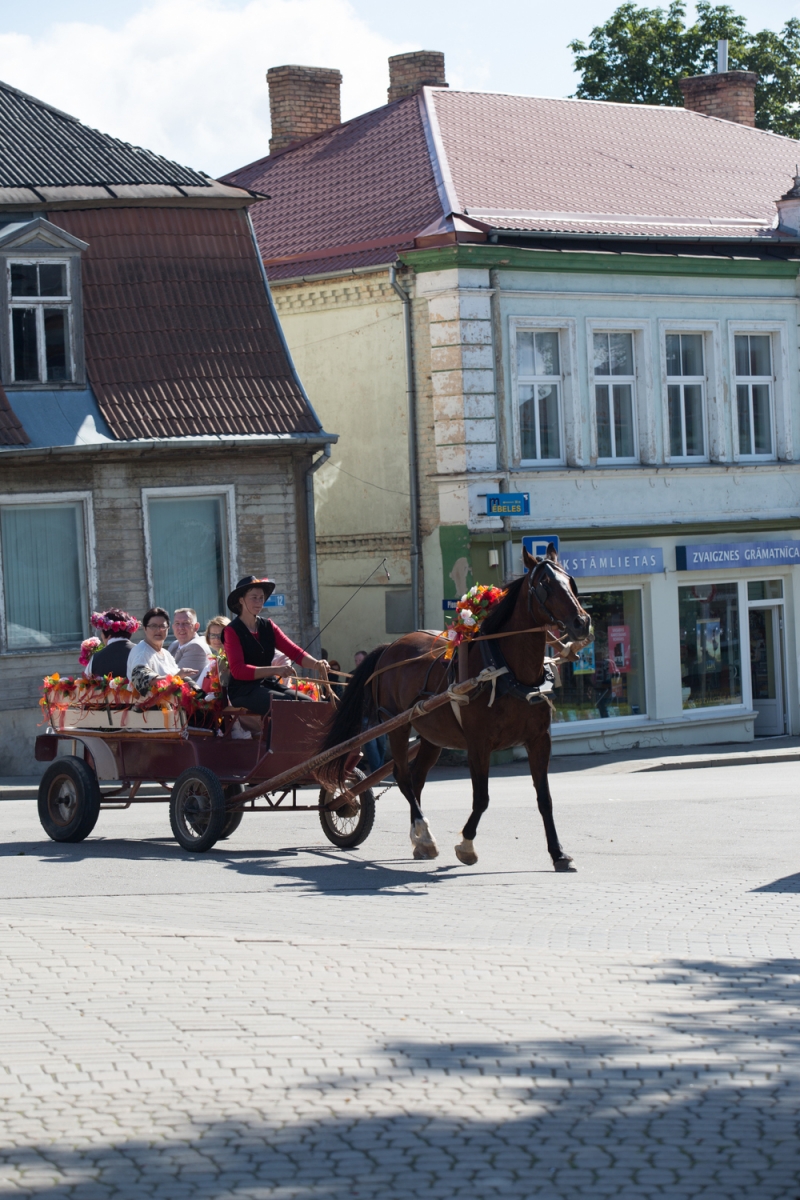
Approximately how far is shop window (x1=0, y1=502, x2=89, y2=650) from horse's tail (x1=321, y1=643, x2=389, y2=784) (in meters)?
10.4

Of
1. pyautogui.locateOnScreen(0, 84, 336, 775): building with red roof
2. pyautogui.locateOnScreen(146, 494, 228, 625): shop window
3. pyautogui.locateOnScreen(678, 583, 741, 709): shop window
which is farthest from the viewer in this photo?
pyautogui.locateOnScreen(678, 583, 741, 709): shop window

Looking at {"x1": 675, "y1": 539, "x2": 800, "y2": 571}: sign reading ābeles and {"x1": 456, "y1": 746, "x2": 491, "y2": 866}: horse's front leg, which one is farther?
{"x1": 675, "y1": 539, "x2": 800, "y2": 571}: sign reading ābeles

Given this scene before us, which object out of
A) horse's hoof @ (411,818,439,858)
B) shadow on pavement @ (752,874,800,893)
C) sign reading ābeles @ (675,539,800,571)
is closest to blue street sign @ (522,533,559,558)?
sign reading ābeles @ (675,539,800,571)

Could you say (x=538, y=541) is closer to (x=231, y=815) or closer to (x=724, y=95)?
(x=231, y=815)

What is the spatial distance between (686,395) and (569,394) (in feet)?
8.16

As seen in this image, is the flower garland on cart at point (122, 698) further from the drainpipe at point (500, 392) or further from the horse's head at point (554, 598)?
the drainpipe at point (500, 392)

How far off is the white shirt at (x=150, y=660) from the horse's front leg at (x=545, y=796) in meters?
3.23

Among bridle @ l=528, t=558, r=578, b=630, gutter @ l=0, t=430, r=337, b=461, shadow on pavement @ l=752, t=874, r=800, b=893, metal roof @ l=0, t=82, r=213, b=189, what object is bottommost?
shadow on pavement @ l=752, t=874, r=800, b=893

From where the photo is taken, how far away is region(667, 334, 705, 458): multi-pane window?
26391 millimetres

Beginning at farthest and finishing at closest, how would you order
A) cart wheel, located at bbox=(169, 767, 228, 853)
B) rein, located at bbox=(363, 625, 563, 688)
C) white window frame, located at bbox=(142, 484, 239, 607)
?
1. white window frame, located at bbox=(142, 484, 239, 607)
2. cart wheel, located at bbox=(169, 767, 228, 853)
3. rein, located at bbox=(363, 625, 563, 688)

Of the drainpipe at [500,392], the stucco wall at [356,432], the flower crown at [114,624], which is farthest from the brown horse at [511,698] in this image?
the stucco wall at [356,432]

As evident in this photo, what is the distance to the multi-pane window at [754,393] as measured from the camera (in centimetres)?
2712

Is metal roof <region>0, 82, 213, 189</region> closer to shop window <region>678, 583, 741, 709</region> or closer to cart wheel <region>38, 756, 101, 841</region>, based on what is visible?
shop window <region>678, 583, 741, 709</region>

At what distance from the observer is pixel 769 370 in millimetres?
27453
